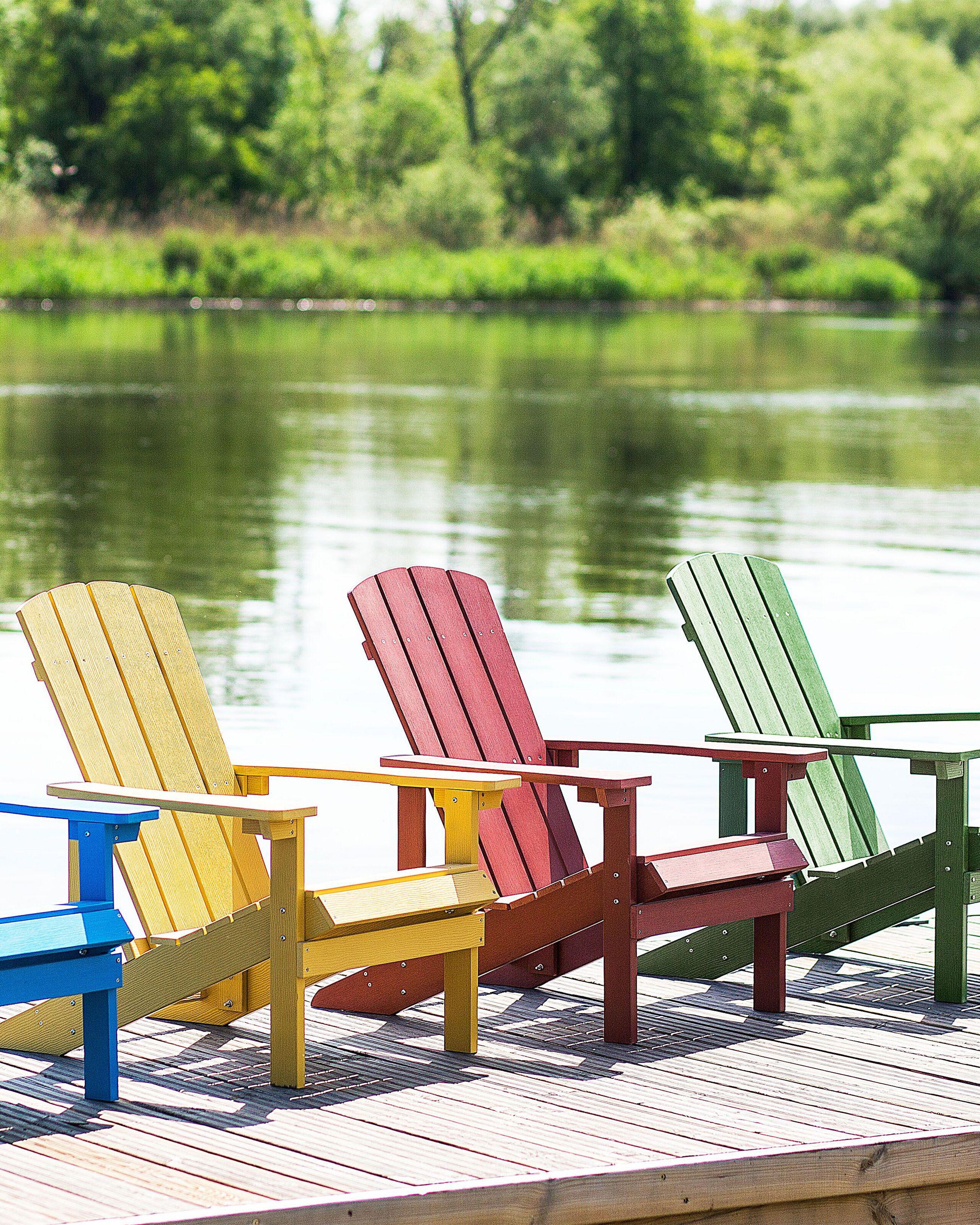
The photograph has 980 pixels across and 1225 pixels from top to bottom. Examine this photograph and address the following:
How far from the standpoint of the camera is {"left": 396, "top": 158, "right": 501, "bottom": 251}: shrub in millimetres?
55875

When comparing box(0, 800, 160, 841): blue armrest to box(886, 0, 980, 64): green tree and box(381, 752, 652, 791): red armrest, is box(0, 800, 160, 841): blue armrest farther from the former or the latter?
box(886, 0, 980, 64): green tree

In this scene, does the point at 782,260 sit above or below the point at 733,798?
above

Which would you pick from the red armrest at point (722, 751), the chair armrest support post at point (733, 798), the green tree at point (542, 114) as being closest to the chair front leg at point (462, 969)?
the red armrest at point (722, 751)

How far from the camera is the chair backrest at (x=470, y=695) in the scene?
14.1 feet

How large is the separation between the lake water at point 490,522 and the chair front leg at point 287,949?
0.55 m

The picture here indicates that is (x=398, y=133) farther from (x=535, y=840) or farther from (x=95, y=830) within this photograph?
(x=95, y=830)

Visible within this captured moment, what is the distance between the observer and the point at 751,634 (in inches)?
196

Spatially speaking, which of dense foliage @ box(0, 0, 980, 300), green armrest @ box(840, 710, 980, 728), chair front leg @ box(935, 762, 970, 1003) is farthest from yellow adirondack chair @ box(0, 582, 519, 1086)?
dense foliage @ box(0, 0, 980, 300)

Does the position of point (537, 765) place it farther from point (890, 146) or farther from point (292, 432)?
point (890, 146)

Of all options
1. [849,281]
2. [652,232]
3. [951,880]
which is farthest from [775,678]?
[849,281]

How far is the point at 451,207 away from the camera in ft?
183

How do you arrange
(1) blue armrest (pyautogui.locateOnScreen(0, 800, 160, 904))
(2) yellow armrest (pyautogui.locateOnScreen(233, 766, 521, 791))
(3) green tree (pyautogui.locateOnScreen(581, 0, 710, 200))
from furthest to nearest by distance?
1. (3) green tree (pyautogui.locateOnScreen(581, 0, 710, 200))
2. (2) yellow armrest (pyautogui.locateOnScreen(233, 766, 521, 791))
3. (1) blue armrest (pyautogui.locateOnScreen(0, 800, 160, 904))

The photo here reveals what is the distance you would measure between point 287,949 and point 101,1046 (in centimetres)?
→ 35

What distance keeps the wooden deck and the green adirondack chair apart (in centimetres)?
13
